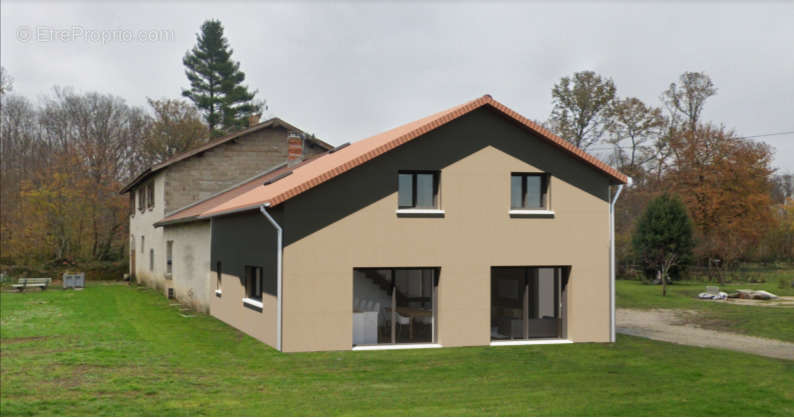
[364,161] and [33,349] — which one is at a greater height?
[364,161]

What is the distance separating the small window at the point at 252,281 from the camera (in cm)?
1898

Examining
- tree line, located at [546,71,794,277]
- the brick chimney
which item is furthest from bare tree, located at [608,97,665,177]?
the brick chimney

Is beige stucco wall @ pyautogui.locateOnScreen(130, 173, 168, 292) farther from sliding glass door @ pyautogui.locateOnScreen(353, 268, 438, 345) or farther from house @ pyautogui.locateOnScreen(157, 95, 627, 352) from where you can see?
sliding glass door @ pyautogui.locateOnScreen(353, 268, 438, 345)

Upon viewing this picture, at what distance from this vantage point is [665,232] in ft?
137

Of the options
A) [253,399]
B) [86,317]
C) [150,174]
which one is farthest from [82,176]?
[253,399]

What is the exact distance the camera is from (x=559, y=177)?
714 inches

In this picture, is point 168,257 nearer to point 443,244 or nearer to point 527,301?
point 443,244

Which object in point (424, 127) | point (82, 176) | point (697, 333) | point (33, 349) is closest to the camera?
point (33, 349)

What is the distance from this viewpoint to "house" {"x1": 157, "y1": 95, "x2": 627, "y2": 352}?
16.3 meters

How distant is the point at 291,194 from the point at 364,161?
190 centimetres

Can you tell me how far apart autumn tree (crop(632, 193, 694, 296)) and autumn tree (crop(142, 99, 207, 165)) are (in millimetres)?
33117

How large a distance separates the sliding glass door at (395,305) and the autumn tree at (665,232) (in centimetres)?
2771

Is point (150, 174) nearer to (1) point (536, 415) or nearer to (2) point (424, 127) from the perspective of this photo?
(2) point (424, 127)

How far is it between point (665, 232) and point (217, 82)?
129 feet
